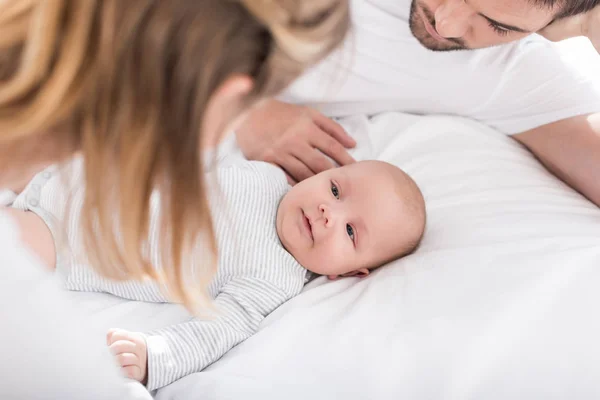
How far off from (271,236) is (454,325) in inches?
16.3

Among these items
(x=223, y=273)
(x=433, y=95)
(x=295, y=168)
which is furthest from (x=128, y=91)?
(x=433, y=95)

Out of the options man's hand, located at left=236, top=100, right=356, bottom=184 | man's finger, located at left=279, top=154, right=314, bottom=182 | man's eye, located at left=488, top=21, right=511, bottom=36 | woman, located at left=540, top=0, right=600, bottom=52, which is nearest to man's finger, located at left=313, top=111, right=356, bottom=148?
man's hand, located at left=236, top=100, right=356, bottom=184

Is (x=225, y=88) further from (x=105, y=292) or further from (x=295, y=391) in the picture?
(x=105, y=292)

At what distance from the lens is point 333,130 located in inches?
59.3

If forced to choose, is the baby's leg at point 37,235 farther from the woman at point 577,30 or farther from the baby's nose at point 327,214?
the woman at point 577,30

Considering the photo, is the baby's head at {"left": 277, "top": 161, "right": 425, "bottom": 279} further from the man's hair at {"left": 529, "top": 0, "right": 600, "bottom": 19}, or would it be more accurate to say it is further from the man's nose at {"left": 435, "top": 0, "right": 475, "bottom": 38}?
the man's hair at {"left": 529, "top": 0, "right": 600, "bottom": 19}

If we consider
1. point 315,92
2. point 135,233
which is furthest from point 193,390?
point 315,92

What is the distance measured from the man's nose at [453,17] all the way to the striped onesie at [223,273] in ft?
1.68

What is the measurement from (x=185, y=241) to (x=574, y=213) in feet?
3.09

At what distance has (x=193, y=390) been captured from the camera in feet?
3.25

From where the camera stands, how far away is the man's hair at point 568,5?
1188mm

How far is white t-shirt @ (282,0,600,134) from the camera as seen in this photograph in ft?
4.95

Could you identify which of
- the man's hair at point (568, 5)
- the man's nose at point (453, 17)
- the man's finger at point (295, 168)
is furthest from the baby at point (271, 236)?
the man's hair at point (568, 5)

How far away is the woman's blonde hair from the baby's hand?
392mm
